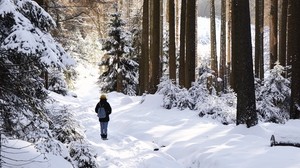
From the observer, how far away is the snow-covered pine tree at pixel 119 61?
32344mm

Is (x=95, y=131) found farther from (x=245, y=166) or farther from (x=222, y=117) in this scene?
(x=245, y=166)

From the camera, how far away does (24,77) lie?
5.81 meters

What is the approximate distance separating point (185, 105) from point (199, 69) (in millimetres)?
5776

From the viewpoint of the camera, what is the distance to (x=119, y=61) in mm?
33000

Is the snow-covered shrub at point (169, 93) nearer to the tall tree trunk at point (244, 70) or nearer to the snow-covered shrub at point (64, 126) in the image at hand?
the tall tree trunk at point (244, 70)

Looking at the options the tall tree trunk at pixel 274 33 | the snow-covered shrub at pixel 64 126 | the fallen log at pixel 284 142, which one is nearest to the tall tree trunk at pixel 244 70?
the fallen log at pixel 284 142

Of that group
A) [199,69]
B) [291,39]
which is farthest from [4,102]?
[199,69]

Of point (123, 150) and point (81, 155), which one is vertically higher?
point (81, 155)

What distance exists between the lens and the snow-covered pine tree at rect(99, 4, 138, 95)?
3234cm

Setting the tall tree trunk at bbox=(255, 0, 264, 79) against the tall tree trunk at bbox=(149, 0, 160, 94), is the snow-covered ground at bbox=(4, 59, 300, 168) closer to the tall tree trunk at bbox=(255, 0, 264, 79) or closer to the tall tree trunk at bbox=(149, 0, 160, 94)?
the tall tree trunk at bbox=(149, 0, 160, 94)

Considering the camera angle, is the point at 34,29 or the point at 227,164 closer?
the point at 34,29

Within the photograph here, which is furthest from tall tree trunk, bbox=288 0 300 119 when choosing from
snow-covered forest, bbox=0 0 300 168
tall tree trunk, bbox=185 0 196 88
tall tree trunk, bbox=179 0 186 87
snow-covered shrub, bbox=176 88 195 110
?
tall tree trunk, bbox=179 0 186 87

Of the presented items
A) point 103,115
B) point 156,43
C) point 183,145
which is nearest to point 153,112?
point 103,115

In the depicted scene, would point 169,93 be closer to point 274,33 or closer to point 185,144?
point 185,144
